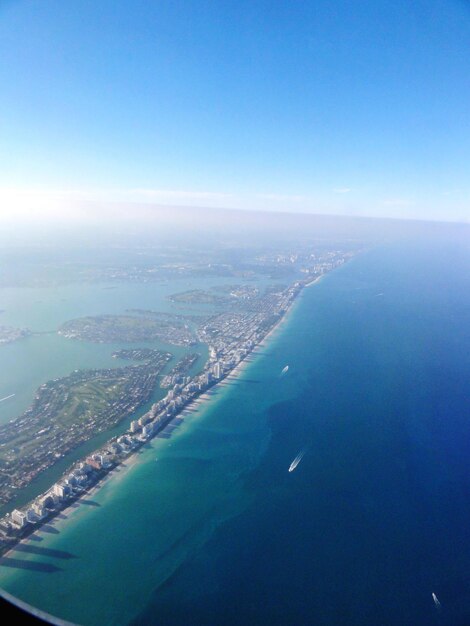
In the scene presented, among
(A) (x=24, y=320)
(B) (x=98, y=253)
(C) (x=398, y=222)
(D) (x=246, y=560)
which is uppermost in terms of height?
(C) (x=398, y=222)

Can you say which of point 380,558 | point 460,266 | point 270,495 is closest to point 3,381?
point 270,495

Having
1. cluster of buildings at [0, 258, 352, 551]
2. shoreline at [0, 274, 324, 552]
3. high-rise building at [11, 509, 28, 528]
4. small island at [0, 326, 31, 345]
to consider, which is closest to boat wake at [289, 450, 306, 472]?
shoreline at [0, 274, 324, 552]

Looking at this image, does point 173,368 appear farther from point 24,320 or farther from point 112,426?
point 24,320

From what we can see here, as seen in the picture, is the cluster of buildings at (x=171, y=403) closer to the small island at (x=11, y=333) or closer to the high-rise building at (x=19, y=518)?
the high-rise building at (x=19, y=518)

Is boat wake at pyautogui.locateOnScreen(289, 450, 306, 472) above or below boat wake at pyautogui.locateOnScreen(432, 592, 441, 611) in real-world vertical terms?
above

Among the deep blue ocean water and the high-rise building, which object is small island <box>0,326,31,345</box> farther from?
the deep blue ocean water

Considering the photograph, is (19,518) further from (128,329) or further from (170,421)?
(128,329)

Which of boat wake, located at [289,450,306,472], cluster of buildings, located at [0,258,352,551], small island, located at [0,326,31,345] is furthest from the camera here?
small island, located at [0,326,31,345]

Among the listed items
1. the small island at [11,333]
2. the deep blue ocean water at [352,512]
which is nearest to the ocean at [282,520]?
the deep blue ocean water at [352,512]
